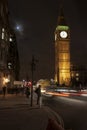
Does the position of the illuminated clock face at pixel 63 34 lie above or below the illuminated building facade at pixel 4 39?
above

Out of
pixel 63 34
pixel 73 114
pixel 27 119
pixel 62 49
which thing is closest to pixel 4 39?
pixel 73 114

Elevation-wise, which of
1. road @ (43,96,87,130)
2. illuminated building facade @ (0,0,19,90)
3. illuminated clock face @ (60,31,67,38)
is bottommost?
road @ (43,96,87,130)

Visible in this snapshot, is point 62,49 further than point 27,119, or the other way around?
point 62,49

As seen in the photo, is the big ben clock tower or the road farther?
the big ben clock tower

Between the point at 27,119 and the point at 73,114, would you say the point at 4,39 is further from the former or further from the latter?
the point at 27,119

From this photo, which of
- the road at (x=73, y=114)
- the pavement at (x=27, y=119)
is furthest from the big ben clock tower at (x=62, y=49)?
the pavement at (x=27, y=119)

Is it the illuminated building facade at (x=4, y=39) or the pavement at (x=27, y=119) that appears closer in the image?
the pavement at (x=27, y=119)

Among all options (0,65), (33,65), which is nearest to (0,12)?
(0,65)

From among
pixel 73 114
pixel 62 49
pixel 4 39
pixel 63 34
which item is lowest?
pixel 73 114

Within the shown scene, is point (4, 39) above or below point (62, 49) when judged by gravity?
below

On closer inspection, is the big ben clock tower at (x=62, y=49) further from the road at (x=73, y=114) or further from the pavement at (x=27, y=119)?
the pavement at (x=27, y=119)

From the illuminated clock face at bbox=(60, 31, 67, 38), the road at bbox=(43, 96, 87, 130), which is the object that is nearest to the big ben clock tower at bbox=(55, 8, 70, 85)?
the illuminated clock face at bbox=(60, 31, 67, 38)

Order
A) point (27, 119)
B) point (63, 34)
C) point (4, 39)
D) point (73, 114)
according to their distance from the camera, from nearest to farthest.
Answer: point (27, 119), point (73, 114), point (4, 39), point (63, 34)

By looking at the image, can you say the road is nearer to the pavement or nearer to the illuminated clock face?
the pavement
